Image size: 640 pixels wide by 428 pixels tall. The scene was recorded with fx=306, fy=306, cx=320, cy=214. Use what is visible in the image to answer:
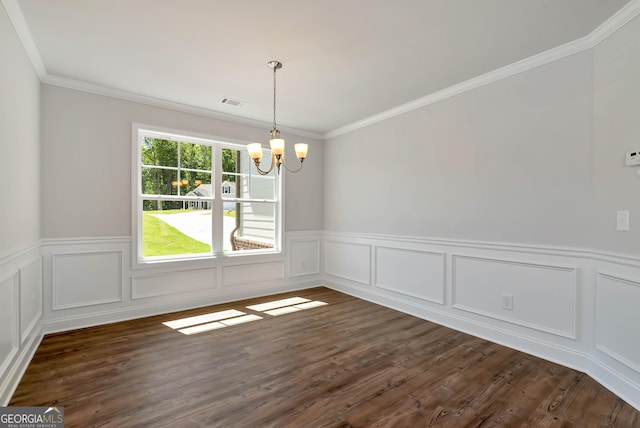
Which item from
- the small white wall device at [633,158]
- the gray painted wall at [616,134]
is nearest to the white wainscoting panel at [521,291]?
the gray painted wall at [616,134]

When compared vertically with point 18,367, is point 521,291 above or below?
above

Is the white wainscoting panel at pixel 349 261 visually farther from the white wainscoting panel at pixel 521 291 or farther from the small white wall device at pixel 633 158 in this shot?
the small white wall device at pixel 633 158

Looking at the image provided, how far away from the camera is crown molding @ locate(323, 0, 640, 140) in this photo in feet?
7.11

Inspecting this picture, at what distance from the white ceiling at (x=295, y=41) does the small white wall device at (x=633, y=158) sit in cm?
101

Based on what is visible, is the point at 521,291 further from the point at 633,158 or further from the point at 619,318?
the point at 633,158

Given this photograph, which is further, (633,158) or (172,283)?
(172,283)

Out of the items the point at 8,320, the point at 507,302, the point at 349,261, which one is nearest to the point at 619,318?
the point at 507,302

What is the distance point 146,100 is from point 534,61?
165 inches

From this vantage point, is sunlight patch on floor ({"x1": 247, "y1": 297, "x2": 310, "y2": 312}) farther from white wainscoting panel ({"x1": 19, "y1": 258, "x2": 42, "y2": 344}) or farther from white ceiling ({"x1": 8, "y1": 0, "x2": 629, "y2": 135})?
white ceiling ({"x1": 8, "y1": 0, "x2": 629, "y2": 135})

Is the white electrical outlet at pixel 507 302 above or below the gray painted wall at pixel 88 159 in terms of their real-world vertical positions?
below

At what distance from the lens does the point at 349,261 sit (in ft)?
16.1

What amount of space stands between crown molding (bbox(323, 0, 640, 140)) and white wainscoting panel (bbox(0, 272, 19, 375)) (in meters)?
4.20

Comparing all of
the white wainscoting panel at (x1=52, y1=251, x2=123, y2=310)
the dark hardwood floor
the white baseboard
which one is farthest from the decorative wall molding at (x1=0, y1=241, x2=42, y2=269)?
the dark hardwood floor

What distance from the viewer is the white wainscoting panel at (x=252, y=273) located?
4.46m
